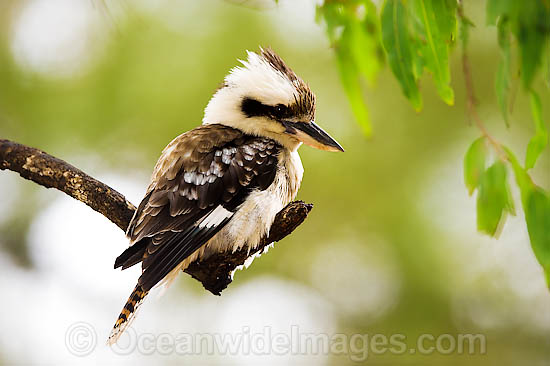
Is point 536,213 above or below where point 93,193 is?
above

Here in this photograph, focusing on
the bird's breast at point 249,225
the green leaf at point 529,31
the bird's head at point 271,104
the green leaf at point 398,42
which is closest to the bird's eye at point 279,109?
the bird's head at point 271,104

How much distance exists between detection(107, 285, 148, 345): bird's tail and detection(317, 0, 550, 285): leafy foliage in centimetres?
75

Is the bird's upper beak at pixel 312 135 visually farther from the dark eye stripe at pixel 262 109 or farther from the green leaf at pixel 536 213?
the green leaf at pixel 536 213

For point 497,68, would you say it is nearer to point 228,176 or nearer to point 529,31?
point 529,31

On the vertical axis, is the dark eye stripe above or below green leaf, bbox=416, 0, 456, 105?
above

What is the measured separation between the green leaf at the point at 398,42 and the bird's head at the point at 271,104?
53 cm

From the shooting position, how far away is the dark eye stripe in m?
2.11

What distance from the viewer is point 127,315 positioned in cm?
176

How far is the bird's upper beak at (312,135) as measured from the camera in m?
2.02

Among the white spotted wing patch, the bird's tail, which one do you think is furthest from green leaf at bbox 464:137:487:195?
the bird's tail

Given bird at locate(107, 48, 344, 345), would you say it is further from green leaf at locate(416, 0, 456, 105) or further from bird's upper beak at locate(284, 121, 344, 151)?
green leaf at locate(416, 0, 456, 105)

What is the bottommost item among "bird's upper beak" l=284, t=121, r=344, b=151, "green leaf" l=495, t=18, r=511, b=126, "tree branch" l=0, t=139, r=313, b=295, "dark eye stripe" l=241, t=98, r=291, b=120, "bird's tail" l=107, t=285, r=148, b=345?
"bird's tail" l=107, t=285, r=148, b=345

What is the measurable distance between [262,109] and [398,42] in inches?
27.8

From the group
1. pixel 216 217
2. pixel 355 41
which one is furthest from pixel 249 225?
pixel 355 41
